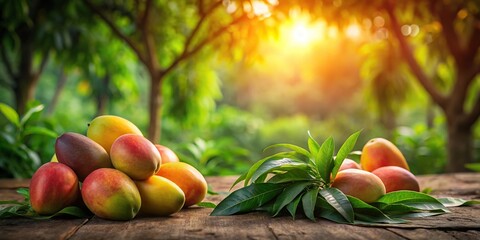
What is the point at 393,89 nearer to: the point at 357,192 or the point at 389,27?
the point at 389,27

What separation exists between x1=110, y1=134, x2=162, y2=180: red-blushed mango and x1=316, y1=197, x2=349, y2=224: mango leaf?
1.67 ft

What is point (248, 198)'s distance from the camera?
1.62 meters

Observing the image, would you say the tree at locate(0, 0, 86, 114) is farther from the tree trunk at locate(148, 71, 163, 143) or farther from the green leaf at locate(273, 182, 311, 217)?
the green leaf at locate(273, 182, 311, 217)

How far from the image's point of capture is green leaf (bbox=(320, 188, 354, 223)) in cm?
148

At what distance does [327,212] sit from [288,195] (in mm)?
131

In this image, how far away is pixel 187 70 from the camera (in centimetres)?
617

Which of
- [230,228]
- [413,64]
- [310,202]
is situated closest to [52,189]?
[230,228]

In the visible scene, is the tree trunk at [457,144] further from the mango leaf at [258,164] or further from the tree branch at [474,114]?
the mango leaf at [258,164]

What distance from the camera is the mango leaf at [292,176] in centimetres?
Answer: 165

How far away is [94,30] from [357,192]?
464 cm

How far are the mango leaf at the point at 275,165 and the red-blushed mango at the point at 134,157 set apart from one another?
12.4 inches

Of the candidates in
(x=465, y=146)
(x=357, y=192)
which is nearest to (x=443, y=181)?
(x=357, y=192)

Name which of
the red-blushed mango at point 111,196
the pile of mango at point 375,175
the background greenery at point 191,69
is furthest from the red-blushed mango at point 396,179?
A: the background greenery at point 191,69

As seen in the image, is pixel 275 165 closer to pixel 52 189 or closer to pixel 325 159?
pixel 325 159
